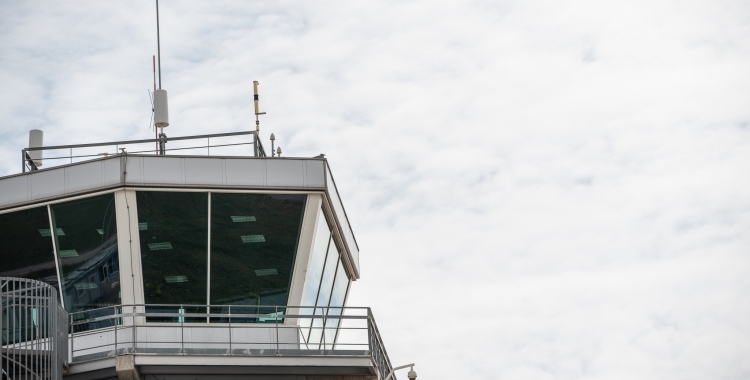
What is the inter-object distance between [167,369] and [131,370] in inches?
27.7

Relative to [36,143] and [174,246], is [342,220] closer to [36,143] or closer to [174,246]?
[174,246]

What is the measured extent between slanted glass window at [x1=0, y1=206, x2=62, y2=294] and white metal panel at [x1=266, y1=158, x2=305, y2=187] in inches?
177

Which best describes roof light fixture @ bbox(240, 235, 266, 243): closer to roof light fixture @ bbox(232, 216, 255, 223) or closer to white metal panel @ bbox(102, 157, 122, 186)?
roof light fixture @ bbox(232, 216, 255, 223)

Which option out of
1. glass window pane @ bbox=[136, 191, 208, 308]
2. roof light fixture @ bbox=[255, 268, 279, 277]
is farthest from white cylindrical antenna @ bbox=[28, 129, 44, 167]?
roof light fixture @ bbox=[255, 268, 279, 277]

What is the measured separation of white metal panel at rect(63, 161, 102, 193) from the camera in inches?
1129

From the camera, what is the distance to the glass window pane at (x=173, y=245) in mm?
28141

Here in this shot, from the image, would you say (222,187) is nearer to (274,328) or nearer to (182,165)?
(182,165)

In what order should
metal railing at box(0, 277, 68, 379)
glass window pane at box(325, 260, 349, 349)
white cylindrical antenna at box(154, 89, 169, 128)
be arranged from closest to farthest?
metal railing at box(0, 277, 68, 379) → glass window pane at box(325, 260, 349, 349) → white cylindrical antenna at box(154, 89, 169, 128)

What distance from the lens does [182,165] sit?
2873 centimetres

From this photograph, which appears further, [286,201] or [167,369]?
[286,201]

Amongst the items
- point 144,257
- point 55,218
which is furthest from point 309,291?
point 55,218

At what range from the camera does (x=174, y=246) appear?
28.3 m

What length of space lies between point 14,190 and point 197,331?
480 cm

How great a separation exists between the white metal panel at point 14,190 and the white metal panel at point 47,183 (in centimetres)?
16
